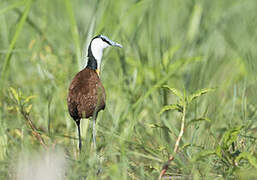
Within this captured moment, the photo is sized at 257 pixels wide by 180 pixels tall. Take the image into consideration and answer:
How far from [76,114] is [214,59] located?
1.70 m

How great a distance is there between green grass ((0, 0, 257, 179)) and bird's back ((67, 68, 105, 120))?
0.16m

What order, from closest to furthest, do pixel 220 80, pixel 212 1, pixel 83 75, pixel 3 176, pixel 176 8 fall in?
1. pixel 83 75
2. pixel 3 176
3. pixel 220 80
4. pixel 212 1
5. pixel 176 8

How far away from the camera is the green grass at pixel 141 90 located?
1.55m

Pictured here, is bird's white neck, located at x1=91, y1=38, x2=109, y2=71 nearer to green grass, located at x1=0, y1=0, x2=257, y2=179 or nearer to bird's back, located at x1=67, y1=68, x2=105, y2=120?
bird's back, located at x1=67, y1=68, x2=105, y2=120

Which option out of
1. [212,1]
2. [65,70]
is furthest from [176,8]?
[65,70]

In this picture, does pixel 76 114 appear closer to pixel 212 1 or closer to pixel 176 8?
pixel 212 1

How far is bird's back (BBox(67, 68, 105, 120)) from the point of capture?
1.34 metres

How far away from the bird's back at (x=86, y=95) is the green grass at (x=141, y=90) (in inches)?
6.2

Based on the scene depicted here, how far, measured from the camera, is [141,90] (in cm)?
237

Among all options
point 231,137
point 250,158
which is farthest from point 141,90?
point 250,158

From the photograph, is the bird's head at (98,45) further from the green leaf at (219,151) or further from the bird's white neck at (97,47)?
the green leaf at (219,151)

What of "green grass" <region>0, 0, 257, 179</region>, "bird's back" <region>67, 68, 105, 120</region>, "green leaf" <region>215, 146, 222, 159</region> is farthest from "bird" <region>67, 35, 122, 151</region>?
"green leaf" <region>215, 146, 222, 159</region>

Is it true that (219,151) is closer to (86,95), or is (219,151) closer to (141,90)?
(86,95)

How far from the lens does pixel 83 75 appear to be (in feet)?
4.45
